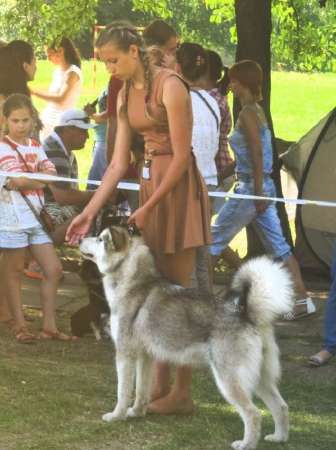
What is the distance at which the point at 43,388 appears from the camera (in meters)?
6.30

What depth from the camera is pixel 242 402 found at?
5227mm

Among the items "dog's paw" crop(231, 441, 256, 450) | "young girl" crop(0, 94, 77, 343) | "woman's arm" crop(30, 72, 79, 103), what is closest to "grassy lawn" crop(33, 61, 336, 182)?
"woman's arm" crop(30, 72, 79, 103)

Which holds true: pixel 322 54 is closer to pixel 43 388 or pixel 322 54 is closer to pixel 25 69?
pixel 25 69

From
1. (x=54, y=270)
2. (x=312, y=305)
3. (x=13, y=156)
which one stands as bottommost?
(x=312, y=305)

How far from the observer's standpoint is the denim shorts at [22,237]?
7539 mm

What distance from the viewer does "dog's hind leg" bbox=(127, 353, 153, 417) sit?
18.8 feet

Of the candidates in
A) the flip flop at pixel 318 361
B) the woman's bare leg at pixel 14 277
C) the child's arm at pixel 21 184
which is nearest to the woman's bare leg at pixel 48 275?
the woman's bare leg at pixel 14 277

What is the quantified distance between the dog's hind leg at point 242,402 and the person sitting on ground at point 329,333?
1957mm

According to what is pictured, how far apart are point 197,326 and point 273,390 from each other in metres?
0.49

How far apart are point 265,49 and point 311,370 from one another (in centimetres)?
456

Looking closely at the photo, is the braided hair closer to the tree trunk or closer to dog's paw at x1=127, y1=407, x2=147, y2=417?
dog's paw at x1=127, y1=407, x2=147, y2=417

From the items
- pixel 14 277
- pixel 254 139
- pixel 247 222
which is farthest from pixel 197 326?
pixel 247 222

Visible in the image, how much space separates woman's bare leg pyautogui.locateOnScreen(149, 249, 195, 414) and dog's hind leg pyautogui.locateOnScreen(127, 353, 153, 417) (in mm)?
121

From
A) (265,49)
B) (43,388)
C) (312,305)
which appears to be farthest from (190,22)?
(43,388)
